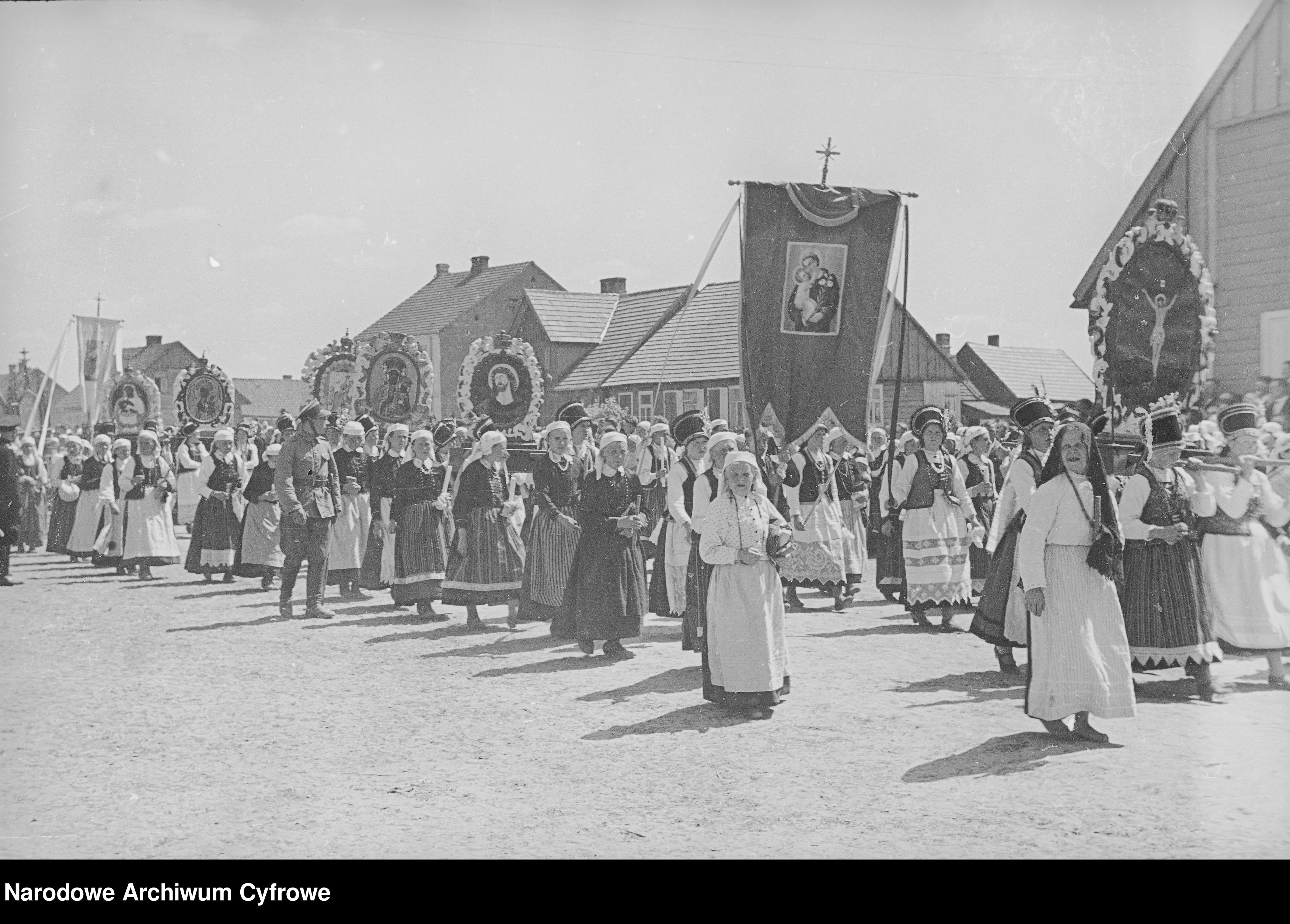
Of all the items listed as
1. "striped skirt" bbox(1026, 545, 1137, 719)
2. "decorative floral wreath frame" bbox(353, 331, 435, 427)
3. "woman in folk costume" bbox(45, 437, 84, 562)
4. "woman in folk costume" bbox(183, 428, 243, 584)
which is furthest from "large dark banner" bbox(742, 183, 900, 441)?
"woman in folk costume" bbox(45, 437, 84, 562)

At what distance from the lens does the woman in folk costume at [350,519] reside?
12703mm

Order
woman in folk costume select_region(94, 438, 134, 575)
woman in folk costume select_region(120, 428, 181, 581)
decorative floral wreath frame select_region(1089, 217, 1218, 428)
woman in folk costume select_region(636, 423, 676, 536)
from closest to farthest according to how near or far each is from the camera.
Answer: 1. decorative floral wreath frame select_region(1089, 217, 1218, 428)
2. woman in folk costume select_region(636, 423, 676, 536)
3. woman in folk costume select_region(120, 428, 181, 581)
4. woman in folk costume select_region(94, 438, 134, 575)

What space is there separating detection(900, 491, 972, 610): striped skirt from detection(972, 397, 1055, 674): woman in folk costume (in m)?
2.00

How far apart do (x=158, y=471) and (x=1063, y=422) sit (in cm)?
1229

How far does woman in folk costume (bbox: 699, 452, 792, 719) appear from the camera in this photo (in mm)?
6855

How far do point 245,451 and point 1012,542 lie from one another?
1231 centimetres

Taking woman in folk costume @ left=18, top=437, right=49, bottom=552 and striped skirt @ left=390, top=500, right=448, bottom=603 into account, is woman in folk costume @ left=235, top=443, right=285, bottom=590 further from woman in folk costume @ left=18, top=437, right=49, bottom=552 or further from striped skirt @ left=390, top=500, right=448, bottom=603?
woman in folk costume @ left=18, top=437, right=49, bottom=552

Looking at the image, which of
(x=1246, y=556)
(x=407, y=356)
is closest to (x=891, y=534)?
(x=1246, y=556)

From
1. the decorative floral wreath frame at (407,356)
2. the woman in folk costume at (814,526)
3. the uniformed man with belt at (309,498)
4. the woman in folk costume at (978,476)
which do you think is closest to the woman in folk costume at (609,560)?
the woman in folk costume at (814,526)

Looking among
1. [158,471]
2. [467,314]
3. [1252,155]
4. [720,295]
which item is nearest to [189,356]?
[467,314]

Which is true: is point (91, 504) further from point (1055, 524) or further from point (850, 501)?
point (1055, 524)

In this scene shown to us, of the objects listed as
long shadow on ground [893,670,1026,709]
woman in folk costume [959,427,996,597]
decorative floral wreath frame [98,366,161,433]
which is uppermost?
decorative floral wreath frame [98,366,161,433]

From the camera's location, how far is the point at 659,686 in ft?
25.7

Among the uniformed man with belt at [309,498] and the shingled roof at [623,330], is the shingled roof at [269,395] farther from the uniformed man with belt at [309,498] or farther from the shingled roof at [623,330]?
the uniformed man with belt at [309,498]
